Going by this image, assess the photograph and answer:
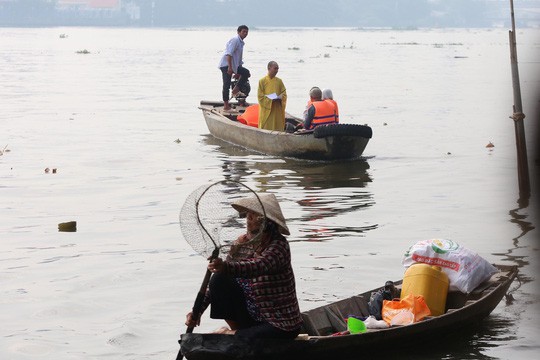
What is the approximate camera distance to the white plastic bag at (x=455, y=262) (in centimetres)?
773

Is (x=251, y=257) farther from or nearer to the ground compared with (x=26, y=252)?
farther from the ground

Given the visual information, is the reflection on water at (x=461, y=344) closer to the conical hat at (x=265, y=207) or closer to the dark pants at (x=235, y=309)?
the dark pants at (x=235, y=309)

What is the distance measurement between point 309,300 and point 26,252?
3.09 meters

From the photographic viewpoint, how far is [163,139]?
21172 millimetres

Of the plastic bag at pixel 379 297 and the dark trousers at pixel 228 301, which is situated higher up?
the dark trousers at pixel 228 301

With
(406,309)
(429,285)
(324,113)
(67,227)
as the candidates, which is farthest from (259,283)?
(324,113)

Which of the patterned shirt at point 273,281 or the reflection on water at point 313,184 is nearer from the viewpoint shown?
the patterned shirt at point 273,281

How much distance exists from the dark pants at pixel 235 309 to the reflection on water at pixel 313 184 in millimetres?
4384

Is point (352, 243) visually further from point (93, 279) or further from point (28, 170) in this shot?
point (28, 170)

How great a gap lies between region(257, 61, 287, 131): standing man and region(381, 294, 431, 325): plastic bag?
27.2ft

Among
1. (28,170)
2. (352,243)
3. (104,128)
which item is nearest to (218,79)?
(104,128)

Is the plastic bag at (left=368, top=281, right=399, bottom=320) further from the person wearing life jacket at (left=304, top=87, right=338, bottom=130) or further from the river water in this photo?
the person wearing life jacket at (left=304, top=87, right=338, bottom=130)

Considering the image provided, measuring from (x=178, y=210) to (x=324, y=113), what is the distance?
352cm

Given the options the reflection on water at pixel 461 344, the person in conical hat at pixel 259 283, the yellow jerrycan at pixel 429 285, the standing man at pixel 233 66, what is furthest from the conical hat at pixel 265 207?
the standing man at pixel 233 66
